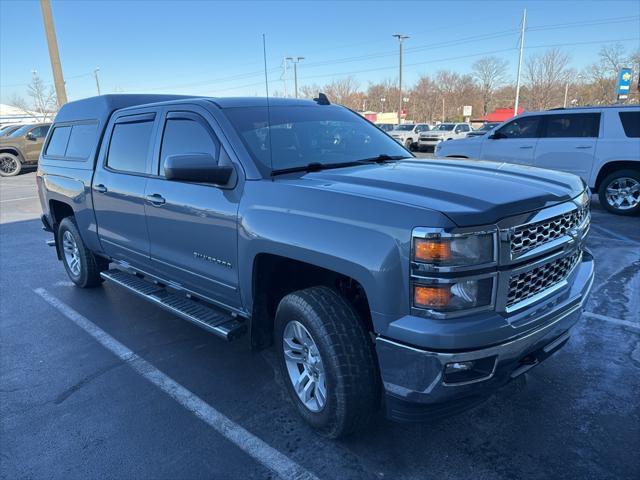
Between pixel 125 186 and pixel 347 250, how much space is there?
2601mm

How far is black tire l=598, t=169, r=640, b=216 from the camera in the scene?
8.60 meters

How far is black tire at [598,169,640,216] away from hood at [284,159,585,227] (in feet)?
22.6

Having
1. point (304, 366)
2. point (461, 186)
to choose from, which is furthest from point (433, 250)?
point (304, 366)

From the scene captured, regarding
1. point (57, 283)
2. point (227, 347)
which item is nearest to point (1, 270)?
point (57, 283)

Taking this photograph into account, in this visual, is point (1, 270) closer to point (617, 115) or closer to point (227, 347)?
point (227, 347)

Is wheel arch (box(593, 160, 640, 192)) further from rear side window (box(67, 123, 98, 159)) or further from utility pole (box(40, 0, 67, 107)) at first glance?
utility pole (box(40, 0, 67, 107))

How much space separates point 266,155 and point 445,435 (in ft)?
6.72

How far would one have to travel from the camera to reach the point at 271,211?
2758 mm

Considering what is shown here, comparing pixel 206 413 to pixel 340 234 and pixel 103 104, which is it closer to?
pixel 340 234

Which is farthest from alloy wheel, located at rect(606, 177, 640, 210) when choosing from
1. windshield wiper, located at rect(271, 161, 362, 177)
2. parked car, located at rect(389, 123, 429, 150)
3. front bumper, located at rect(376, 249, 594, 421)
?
parked car, located at rect(389, 123, 429, 150)

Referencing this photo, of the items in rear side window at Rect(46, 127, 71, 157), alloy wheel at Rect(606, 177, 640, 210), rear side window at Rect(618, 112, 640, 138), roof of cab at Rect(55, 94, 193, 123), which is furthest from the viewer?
alloy wheel at Rect(606, 177, 640, 210)

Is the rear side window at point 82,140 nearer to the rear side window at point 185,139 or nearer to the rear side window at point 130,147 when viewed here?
the rear side window at point 130,147

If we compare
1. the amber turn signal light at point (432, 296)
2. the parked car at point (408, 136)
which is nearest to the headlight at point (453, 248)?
the amber turn signal light at point (432, 296)

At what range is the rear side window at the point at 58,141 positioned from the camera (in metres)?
5.43
